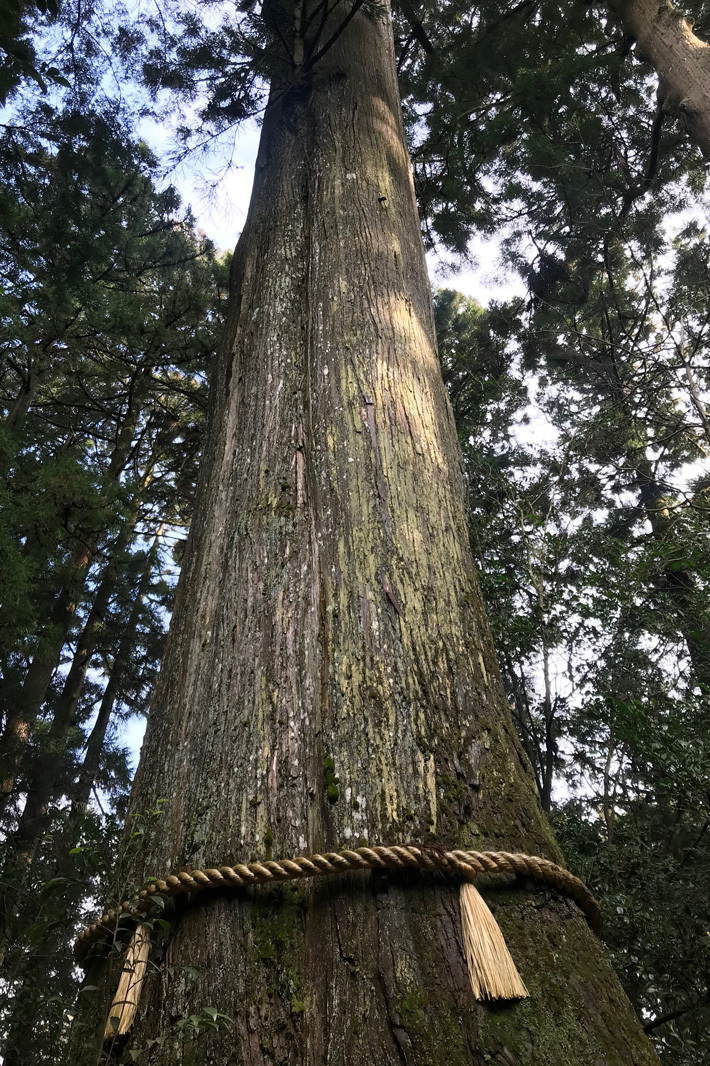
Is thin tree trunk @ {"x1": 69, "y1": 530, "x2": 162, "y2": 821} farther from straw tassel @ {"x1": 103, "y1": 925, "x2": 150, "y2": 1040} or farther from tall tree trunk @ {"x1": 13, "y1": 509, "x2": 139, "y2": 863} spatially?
straw tassel @ {"x1": 103, "y1": 925, "x2": 150, "y2": 1040}

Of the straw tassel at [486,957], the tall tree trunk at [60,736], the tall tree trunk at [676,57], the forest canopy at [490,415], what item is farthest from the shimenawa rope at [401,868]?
the tall tree trunk at [60,736]

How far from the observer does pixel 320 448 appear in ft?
5.45

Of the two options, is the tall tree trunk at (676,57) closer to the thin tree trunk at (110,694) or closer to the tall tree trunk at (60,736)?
the tall tree trunk at (60,736)

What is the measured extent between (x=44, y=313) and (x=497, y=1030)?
6889 mm

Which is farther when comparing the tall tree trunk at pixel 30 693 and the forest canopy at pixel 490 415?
the tall tree trunk at pixel 30 693

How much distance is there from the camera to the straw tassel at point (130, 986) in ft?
3.15

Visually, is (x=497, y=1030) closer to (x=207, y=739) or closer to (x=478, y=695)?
(x=478, y=695)

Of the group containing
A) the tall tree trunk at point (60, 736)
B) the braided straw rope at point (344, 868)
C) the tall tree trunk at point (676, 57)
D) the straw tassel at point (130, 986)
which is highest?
the tall tree trunk at point (676, 57)

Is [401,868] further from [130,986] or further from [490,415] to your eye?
[490,415]

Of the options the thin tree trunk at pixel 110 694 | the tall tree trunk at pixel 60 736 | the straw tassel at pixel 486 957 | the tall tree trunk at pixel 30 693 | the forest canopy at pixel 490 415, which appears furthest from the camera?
the thin tree trunk at pixel 110 694

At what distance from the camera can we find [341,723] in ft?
3.93

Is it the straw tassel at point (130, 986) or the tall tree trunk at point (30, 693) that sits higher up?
the tall tree trunk at point (30, 693)

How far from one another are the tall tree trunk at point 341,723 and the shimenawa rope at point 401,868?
0.03 metres

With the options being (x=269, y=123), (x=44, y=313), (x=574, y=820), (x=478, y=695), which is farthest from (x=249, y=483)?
(x=44, y=313)
